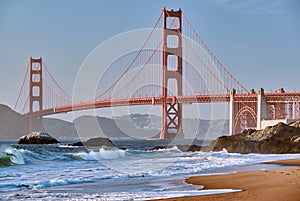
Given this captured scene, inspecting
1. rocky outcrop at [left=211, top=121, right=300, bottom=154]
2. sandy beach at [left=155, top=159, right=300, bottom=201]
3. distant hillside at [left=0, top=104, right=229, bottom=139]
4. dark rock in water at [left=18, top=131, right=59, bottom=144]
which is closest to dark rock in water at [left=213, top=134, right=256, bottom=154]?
rocky outcrop at [left=211, top=121, right=300, bottom=154]

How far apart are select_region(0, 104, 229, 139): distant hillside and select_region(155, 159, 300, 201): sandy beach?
60.5m

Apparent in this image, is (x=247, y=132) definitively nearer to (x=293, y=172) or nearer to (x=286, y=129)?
(x=286, y=129)

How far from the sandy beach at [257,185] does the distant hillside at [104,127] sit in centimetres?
6053

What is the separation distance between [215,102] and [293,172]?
130 feet

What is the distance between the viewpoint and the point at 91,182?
1276 centimetres

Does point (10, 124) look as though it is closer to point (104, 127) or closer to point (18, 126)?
point (18, 126)

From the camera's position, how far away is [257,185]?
10.8 metres

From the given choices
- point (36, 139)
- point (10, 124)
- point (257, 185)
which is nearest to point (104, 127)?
point (10, 124)

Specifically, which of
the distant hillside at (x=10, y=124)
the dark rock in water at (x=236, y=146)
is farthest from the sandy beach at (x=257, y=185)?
the distant hillside at (x=10, y=124)

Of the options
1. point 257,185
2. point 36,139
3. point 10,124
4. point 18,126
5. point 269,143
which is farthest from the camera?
→ point 10,124

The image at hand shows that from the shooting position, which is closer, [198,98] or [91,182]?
→ [91,182]

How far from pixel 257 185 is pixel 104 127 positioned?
369 ft

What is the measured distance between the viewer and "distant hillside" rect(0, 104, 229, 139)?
9119cm

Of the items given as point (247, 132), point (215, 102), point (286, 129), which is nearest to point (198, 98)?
point (215, 102)
